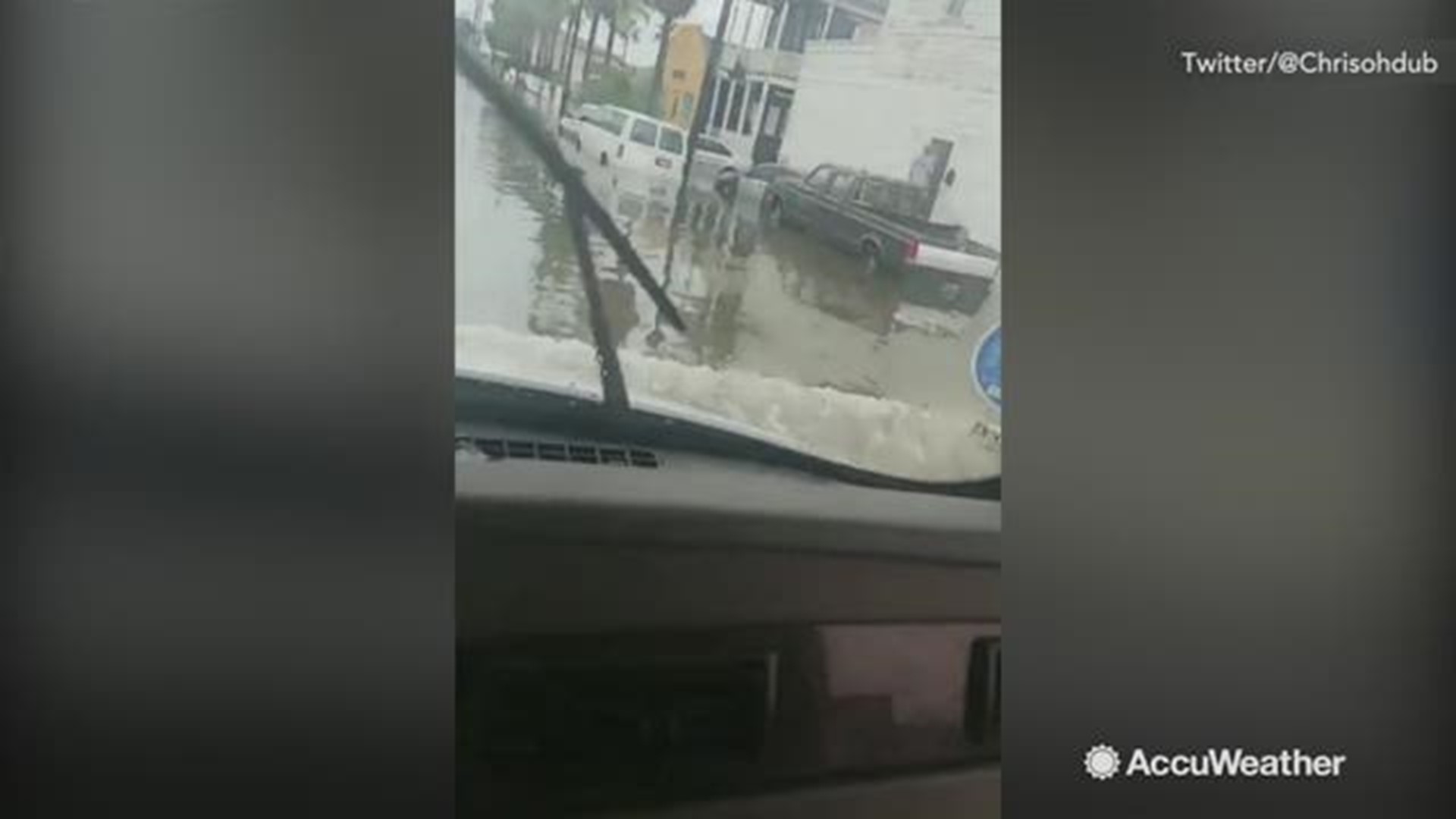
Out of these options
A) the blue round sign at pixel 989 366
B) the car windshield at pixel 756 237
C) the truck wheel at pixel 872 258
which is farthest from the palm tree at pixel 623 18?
the blue round sign at pixel 989 366

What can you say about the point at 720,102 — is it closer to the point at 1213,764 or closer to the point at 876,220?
the point at 876,220

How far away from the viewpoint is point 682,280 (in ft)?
4.21

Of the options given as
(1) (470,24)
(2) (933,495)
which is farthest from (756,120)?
(2) (933,495)

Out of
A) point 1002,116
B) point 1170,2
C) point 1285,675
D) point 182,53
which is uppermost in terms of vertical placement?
point 1170,2

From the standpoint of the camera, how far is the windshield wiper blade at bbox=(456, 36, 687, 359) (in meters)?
1.28

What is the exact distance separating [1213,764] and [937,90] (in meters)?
0.65

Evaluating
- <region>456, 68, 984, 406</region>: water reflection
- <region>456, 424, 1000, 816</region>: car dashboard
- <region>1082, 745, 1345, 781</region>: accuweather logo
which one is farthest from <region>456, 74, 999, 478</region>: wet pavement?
<region>1082, 745, 1345, 781</region>: accuweather logo

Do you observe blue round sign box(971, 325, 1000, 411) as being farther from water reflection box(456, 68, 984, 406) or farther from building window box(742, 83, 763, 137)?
building window box(742, 83, 763, 137)

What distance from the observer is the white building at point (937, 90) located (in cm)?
127

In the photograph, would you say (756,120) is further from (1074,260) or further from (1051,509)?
(1051,509)

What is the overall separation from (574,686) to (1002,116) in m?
0.64

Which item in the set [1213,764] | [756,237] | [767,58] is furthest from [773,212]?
[1213,764]

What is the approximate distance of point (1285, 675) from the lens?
1272 millimetres

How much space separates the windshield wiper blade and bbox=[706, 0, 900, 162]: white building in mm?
128
